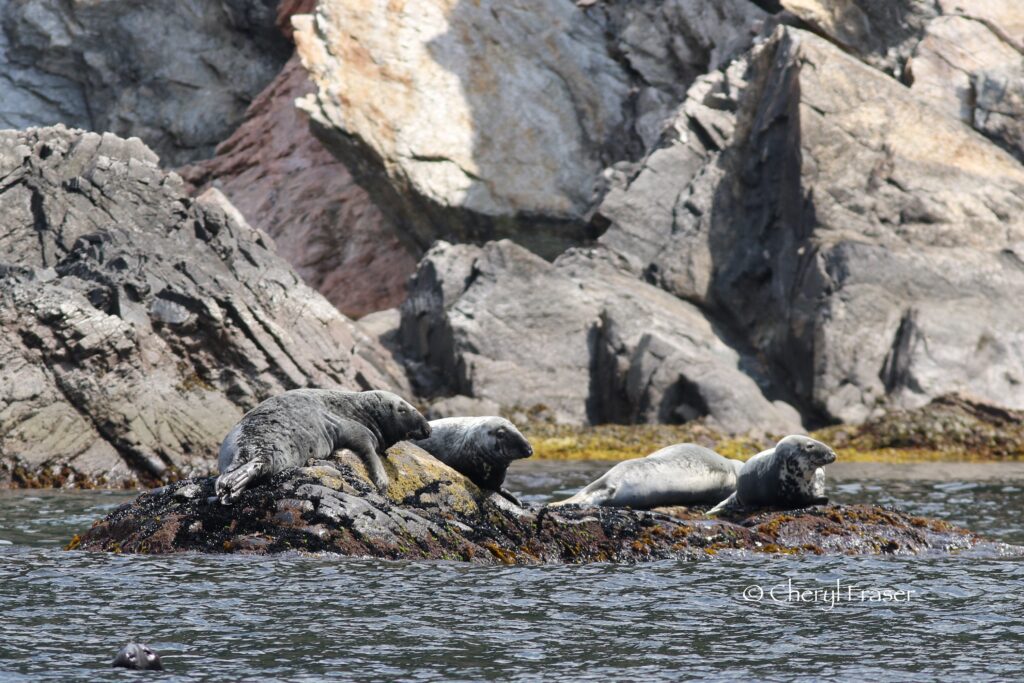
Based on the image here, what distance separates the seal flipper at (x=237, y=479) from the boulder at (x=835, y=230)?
19.2 m

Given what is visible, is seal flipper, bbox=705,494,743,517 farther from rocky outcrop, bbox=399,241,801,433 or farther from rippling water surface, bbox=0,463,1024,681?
rocky outcrop, bbox=399,241,801,433

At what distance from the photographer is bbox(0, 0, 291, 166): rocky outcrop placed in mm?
48594

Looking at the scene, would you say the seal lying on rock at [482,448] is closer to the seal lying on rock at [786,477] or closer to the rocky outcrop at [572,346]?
the seal lying on rock at [786,477]

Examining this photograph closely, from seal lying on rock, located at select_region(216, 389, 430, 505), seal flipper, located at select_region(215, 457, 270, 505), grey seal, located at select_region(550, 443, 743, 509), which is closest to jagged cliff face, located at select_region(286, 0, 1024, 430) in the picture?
grey seal, located at select_region(550, 443, 743, 509)

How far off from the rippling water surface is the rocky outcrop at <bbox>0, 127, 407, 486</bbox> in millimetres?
8532

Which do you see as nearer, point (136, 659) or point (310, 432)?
point (136, 659)

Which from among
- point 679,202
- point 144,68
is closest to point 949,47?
point 679,202

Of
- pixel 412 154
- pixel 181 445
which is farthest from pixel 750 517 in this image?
pixel 412 154

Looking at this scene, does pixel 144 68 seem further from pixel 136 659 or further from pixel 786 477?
pixel 136 659

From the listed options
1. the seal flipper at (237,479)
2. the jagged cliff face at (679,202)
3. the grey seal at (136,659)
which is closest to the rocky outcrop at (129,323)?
the jagged cliff face at (679,202)

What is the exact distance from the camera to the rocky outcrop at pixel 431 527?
1021 centimetres

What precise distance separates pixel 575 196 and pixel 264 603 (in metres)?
30.3

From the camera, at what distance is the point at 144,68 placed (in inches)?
A: 1948

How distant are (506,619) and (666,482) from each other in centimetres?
526
